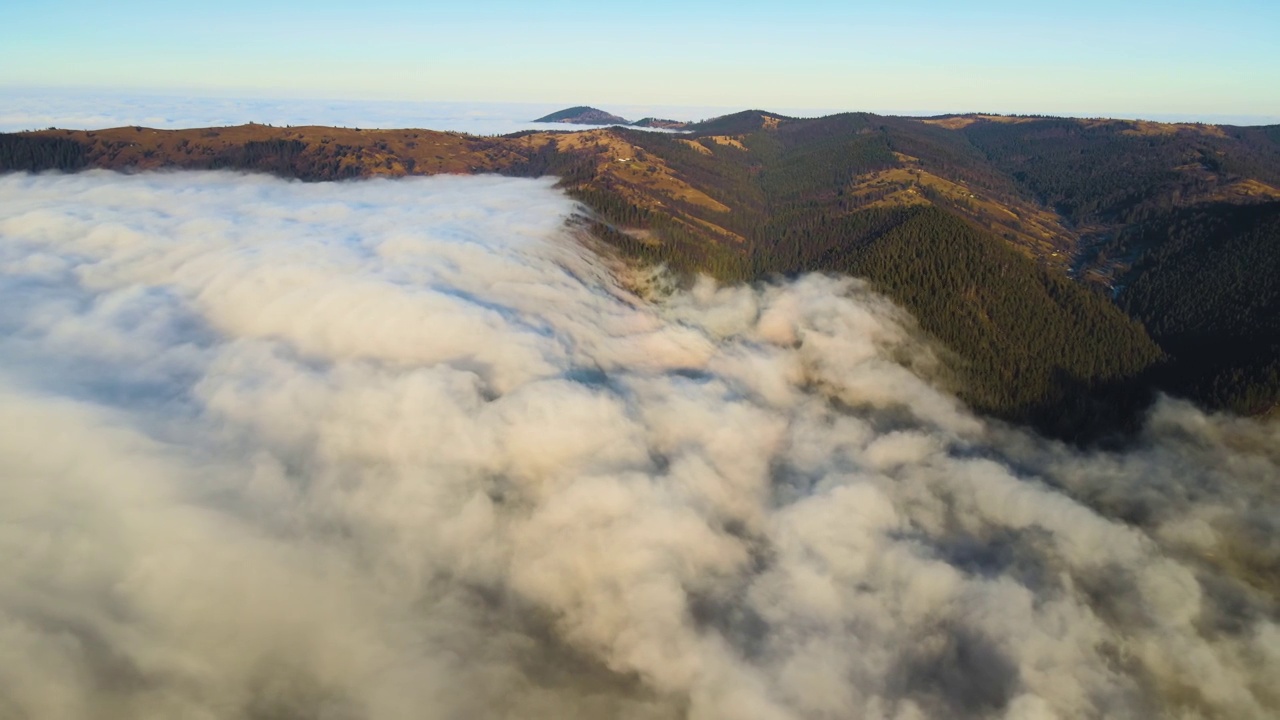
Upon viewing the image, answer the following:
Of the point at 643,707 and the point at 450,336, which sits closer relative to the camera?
the point at 643,707

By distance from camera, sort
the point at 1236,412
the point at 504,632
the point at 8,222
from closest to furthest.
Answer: the point at 504,632 → the point at 1236,412 → the point at 8,222

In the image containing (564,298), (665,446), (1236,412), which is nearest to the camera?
(665,446)

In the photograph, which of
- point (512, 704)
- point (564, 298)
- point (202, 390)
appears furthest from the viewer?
point (564, 298)

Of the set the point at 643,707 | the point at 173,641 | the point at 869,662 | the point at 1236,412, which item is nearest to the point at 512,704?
the point at 643,707

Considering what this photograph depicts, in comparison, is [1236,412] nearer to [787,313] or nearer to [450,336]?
[787,313]

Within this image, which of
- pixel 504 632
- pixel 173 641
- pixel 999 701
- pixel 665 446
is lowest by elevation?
pixel 999 701

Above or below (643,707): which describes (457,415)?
above

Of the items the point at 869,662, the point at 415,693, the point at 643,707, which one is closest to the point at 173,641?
the point at 415,693

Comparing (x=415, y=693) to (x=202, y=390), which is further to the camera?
(x=202, y=390)

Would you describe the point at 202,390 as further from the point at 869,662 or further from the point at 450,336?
the point at 869,662
